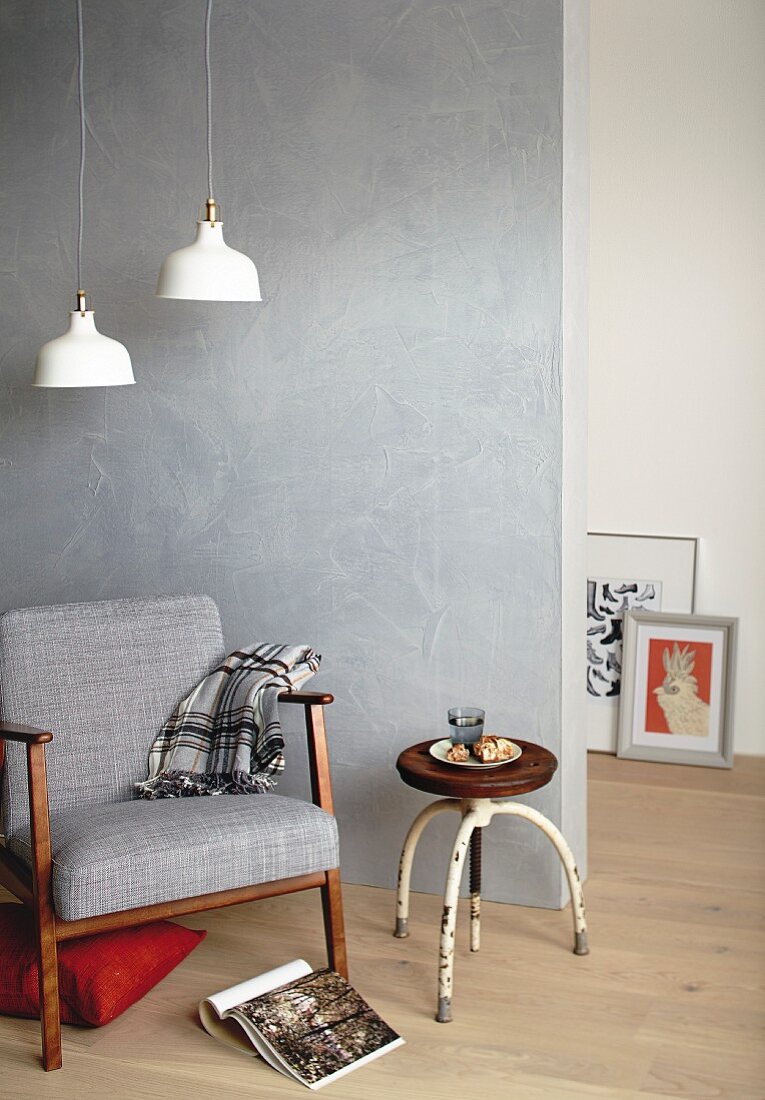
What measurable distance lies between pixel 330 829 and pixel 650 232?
234cm

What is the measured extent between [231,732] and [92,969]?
23.5 inches

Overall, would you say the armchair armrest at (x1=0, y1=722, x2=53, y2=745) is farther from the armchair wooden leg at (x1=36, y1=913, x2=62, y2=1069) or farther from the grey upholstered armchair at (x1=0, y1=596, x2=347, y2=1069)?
the armchair wooden leg at (x1=36, y1=913, x2=62, y2=1069)

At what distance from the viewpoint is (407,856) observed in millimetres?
2789

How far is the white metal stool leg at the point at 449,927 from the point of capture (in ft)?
8.04

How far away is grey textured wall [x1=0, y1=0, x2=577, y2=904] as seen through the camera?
113 inches

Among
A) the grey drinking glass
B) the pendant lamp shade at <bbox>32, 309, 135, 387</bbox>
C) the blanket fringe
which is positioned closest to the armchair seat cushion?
the blanket fringe

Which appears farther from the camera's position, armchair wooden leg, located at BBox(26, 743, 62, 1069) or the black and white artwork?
the black and white artwork

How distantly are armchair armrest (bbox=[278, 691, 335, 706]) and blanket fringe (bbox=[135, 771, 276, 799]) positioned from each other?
0.20 metres

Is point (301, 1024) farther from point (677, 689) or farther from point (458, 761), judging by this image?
A: point (677, 689)

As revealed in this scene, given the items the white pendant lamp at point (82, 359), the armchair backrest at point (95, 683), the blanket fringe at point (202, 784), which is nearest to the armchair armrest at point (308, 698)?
the blanket fringe at point (202, 784)

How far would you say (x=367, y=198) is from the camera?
2973 mm

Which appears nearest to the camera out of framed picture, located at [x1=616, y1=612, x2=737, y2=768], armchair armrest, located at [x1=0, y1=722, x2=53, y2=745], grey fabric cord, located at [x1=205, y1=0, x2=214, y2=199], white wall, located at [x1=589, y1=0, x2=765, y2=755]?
armchair armrest, located at [x1=0, y1=722, x2=53, y2=745]

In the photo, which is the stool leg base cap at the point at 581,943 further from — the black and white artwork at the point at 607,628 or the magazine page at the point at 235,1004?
the black and white artwork at the point at 607,628

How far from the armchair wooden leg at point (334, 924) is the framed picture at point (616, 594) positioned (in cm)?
172
